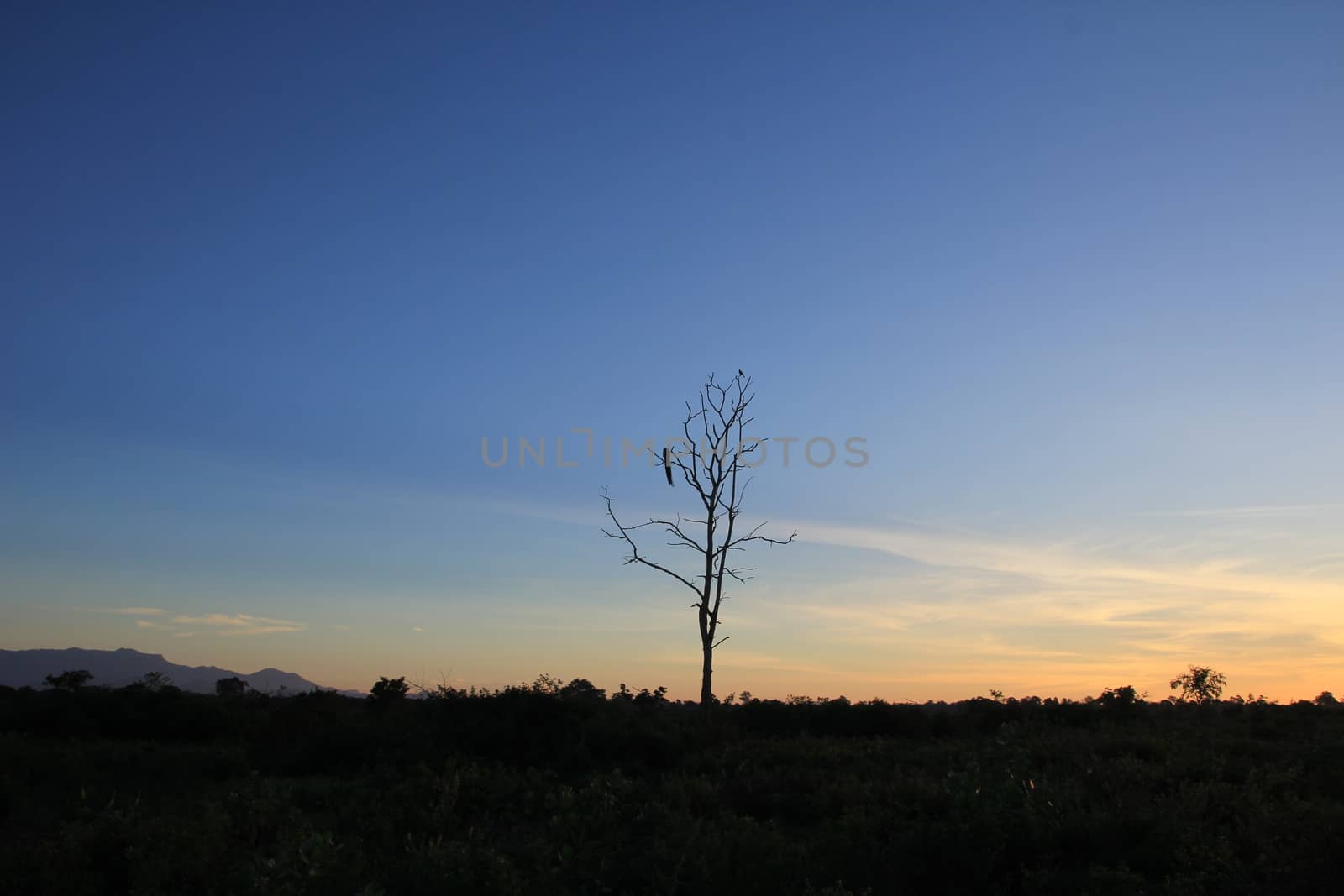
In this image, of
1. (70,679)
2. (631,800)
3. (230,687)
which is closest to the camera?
(631,800)

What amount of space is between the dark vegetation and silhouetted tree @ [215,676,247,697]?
19.8ft

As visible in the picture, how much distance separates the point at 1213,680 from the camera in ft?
123

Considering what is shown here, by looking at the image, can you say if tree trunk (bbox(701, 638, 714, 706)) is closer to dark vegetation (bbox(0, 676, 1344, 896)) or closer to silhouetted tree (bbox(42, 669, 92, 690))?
dark vegetation (bbox(0, 676, 1344, 896))

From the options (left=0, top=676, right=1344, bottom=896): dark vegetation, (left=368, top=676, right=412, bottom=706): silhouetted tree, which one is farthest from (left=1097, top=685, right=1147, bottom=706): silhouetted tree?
(left=368, top=676, right=412, bottom=706): silhouetted tree

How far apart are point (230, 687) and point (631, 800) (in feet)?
74.5

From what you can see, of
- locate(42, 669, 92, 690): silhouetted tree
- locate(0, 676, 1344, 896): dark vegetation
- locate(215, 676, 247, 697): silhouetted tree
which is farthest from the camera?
locate(215, 676, 247, 697): silhouetted tree

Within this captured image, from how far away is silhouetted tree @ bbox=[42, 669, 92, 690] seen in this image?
25.3 m

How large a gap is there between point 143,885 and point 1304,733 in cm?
2300

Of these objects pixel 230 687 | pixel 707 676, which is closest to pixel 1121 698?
pixel 707 676

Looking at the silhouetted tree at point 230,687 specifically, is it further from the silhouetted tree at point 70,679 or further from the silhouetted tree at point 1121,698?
the silhouetted tree at point 1121,698

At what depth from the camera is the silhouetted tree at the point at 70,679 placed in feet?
83.0

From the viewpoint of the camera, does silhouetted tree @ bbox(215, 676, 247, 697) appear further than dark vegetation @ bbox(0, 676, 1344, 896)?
Yes

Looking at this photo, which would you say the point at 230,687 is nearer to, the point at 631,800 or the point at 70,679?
the point at 70,679

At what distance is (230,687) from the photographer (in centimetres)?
3041
